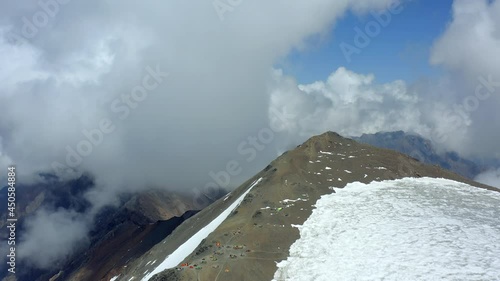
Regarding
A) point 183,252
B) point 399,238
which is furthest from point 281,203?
point 399,238

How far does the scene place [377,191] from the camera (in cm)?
4366

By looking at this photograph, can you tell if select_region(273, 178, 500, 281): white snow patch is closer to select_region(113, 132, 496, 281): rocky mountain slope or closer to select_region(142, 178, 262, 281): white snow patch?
select_region(113, 132, 496, 281): rocky mountain slope

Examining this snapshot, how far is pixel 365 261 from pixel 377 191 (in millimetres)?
18676

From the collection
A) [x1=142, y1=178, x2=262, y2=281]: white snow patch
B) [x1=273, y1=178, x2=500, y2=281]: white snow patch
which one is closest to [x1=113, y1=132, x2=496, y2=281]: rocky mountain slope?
[x1=273, y1=178, x2=500, y2=281]: white snow patch

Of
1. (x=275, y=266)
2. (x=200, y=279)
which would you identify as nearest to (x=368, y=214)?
(x=275, y=266)

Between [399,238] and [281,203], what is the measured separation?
48.0 ft

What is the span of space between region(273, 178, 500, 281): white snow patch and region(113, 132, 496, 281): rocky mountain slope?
175cm

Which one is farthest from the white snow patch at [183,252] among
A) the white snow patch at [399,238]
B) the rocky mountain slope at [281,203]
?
the white snow patch at [399,238]

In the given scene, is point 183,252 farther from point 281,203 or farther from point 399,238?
point 399,238

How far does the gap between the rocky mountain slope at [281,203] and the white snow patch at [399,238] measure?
1747 mm

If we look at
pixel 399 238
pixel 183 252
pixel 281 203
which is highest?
pixel 183 252

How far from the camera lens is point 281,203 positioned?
4091 cm

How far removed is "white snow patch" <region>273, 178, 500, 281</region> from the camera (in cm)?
2412

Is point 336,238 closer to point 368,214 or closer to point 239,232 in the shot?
point 368,214
